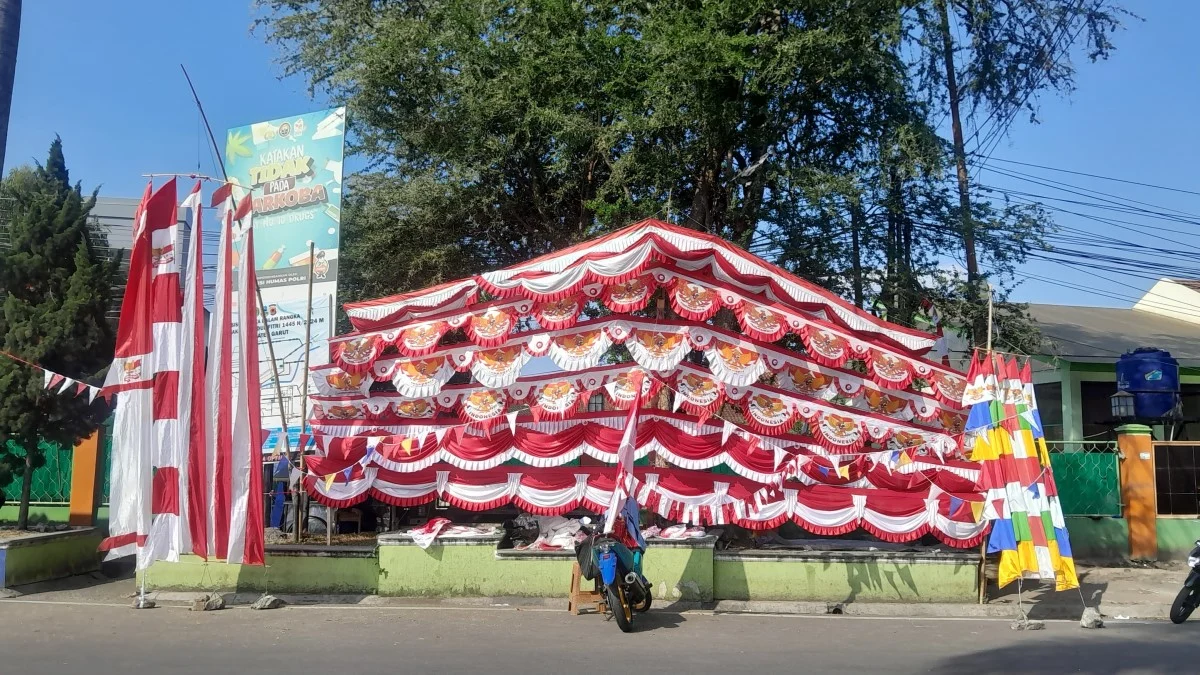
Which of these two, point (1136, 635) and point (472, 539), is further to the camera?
point (472, 539)

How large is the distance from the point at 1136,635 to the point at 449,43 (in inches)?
488

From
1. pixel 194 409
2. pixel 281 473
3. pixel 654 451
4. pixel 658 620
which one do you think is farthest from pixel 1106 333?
pixel 194 409

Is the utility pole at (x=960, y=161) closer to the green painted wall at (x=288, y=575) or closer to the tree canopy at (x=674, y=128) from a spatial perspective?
the tree canopy at (x=674, y=128)

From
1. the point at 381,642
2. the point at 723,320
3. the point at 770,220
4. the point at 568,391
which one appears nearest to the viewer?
the point at 381,642

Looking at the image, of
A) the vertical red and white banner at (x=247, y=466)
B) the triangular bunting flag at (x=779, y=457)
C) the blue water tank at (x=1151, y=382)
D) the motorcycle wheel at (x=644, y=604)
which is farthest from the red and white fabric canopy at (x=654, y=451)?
the blue water tank at (x=1151, y=382)

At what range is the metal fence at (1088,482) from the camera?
557 inches

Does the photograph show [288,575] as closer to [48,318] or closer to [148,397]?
[148,397]

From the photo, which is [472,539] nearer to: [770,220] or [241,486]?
[241,486]

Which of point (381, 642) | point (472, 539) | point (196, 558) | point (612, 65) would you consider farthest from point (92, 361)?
point (612, 65)

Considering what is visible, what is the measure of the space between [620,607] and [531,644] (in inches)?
39.4

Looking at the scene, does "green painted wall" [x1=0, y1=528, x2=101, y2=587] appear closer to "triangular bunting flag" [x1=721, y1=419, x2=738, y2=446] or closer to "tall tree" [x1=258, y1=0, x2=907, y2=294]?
"tall tree" [x1=258, y1=0, x2=907, y2=294]

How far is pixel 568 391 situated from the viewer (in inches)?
479

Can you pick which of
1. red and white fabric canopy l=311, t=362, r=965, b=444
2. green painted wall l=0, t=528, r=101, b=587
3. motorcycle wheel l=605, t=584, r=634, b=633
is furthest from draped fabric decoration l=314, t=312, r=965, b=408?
green painted wall l=0, t=528, r=101, b=587

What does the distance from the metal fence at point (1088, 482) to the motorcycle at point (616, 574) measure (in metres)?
7.69
